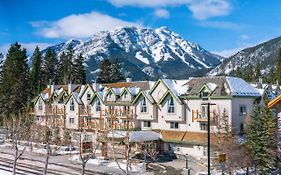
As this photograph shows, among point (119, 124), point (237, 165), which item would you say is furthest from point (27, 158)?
point (237, 165)

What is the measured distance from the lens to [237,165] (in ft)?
126

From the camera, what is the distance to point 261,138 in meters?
38.2

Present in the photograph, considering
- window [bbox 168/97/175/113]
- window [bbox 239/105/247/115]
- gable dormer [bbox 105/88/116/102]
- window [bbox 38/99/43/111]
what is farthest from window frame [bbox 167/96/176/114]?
window [bbox 38/99/43/111]

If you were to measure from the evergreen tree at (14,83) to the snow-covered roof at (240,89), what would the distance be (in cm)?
4443

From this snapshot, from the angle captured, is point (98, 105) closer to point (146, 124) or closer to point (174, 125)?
point (146, 124)

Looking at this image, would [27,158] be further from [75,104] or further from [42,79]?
[42,79]

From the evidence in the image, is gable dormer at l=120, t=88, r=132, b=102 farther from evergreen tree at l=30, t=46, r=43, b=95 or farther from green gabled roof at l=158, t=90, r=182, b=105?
evergreen tree at l=30, t=46, r=43, b=95

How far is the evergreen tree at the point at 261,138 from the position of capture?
Answer: 121 ft

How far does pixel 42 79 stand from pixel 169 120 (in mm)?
55348

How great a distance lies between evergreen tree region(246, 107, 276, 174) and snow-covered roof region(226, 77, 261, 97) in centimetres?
1103

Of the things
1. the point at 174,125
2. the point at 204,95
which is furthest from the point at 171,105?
the point at 204,95

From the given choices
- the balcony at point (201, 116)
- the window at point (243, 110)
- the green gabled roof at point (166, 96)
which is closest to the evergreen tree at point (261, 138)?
the balcony at point (201, 116)

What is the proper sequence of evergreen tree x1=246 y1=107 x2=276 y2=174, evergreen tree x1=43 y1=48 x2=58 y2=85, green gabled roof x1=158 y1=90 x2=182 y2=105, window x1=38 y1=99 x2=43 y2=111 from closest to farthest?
evergreen tree x1=246 y1=107 x2=276 y2=174 → green gabled roof x1=158 y1=90 x2=182 y2=105 → window x1=38 y1=99 x2=43 y2=111 → evergreen tree x1=43 y1=48 x2=58 y2=85

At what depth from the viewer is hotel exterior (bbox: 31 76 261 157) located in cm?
5159
